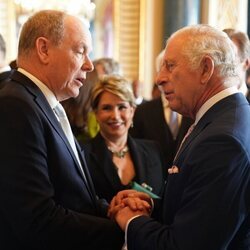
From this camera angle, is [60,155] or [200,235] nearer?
[200,235]

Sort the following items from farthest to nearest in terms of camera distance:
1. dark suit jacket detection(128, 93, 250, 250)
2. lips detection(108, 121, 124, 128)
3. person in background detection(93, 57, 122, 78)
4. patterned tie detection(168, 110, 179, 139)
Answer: person in background detection(93, 57, 122, 78), patterned tie detection(168, 110, 179, 139), lips detection(108, 121, 124, 128), dark suit jacket detection(128, 93, 250, 250)

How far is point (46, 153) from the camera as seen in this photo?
5.73ft

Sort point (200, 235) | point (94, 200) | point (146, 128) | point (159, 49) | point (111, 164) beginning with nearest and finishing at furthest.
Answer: point (200, 235) → point (94, 200) → point (111, 164) → point (146, 128) → point (159, 49)

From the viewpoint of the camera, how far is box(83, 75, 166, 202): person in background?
9.25 ft

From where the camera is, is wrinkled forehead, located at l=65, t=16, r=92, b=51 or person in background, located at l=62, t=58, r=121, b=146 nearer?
wrinkled forehead, located at l=65, t=16, r=92, b=51

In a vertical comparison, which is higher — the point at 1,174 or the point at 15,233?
the point at 1,174

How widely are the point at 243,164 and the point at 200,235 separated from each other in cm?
25

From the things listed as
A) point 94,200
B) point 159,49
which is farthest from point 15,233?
point 159,49

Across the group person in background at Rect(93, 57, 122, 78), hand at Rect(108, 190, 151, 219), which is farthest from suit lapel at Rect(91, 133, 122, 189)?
person in background at Rect(93, 57, 122, 78)

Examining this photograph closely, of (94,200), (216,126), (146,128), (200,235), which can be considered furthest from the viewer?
(146,128)

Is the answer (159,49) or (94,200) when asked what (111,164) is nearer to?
(94,200)

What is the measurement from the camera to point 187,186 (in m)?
1.58

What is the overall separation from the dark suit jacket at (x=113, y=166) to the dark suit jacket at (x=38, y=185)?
806mm

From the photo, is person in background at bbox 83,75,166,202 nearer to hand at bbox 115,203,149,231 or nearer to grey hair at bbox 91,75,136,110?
grey hair at bbox 91,75,136,110
